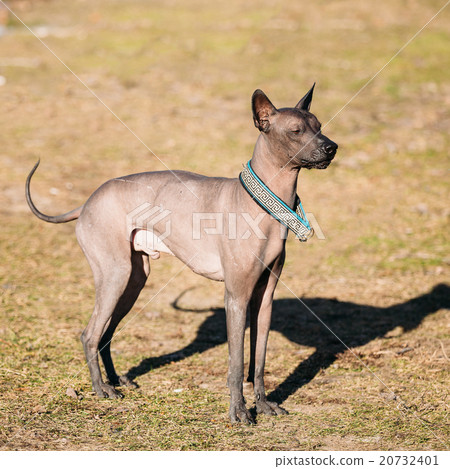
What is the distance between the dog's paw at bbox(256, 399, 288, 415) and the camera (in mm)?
5422

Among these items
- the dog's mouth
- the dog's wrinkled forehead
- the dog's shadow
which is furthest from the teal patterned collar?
the dog's shadow

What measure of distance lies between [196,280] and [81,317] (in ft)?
6.27

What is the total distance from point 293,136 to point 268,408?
88.9 inches

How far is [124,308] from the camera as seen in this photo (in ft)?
19.9

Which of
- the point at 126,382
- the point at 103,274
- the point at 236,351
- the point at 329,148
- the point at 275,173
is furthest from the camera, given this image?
the point at 126,382

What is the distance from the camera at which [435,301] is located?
8.10 metres

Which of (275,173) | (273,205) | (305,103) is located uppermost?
(305,103)

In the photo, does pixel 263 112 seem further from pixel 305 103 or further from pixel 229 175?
pixel 229 175

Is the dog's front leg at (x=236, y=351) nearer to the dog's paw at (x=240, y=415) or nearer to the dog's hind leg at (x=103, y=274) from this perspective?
the dog's paw at (x=240, y=415)

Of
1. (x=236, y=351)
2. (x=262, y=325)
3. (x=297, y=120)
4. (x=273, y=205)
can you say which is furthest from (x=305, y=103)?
(x=236, y=351)

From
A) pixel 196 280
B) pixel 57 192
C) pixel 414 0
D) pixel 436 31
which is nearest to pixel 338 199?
pixel 196 280

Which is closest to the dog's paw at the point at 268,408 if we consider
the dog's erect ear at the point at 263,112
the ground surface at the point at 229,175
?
the ground surface at the point at 229,175

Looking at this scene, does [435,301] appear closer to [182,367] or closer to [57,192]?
[182,367]
